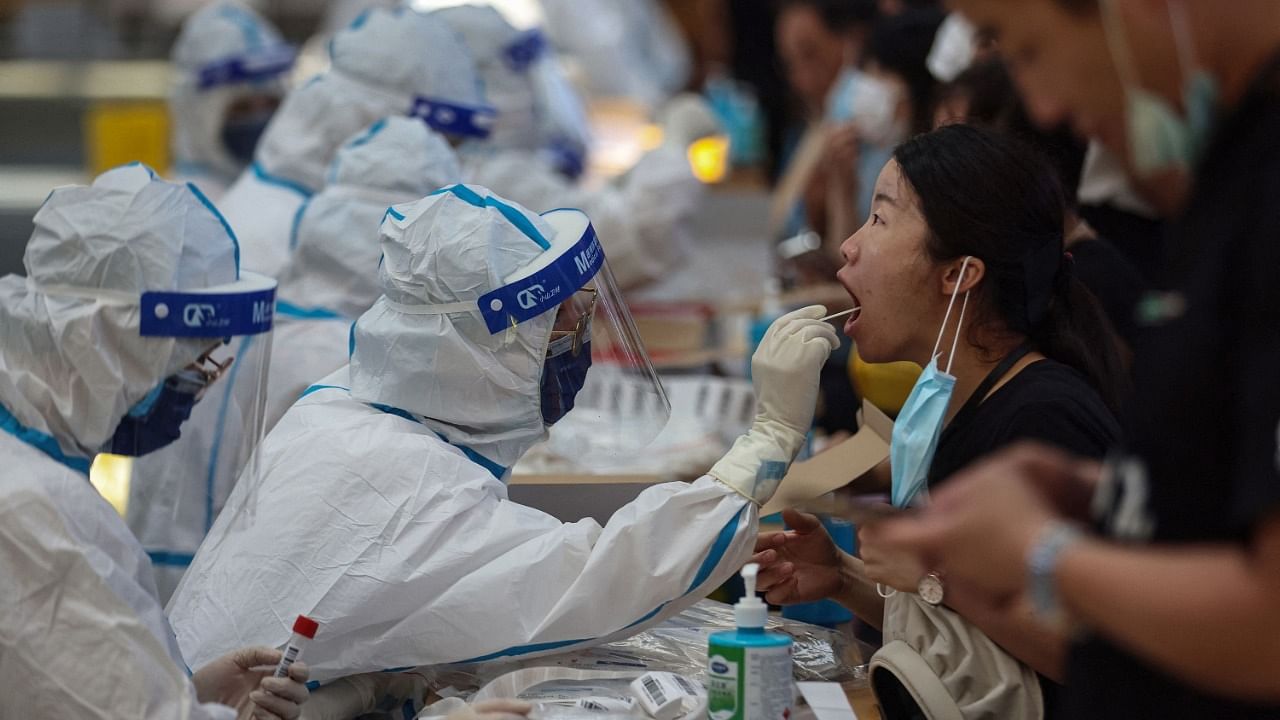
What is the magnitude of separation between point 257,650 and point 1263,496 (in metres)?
1.43

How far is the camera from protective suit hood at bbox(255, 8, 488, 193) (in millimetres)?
4145

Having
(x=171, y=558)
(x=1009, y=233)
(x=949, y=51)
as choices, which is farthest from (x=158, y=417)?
(x=949, y=51)

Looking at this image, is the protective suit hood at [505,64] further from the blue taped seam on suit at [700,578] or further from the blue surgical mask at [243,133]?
the blue taped seam on suit at [700,578]

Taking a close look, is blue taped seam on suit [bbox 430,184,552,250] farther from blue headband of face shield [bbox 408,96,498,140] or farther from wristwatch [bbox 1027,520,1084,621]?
blue headband of face shield [bbox 408,96,498,140]

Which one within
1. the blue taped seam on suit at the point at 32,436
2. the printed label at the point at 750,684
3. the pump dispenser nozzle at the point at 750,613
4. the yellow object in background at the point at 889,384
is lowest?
the yellow object in background at the point at 889,384

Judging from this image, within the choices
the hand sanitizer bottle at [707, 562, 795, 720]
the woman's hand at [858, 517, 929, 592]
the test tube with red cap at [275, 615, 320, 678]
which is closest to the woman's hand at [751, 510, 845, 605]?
the woman's hand at [858, 517, 929, 592]

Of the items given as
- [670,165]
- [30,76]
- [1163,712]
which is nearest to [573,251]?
[1163,712]

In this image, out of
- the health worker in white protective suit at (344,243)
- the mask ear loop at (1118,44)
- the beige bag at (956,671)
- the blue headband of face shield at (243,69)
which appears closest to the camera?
the mask ear loop at (1118,44)

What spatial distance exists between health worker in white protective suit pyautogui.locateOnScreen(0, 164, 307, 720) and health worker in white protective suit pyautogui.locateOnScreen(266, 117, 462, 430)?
3.16 feet

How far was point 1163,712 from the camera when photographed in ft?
4.36

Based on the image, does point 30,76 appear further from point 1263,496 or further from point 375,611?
point 1263,496

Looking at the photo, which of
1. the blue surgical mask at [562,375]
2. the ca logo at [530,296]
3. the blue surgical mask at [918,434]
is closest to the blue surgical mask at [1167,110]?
the blue surgical mask at [918,434]

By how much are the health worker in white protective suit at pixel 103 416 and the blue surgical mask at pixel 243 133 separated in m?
3.07

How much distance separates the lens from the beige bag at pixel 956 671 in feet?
6.60
